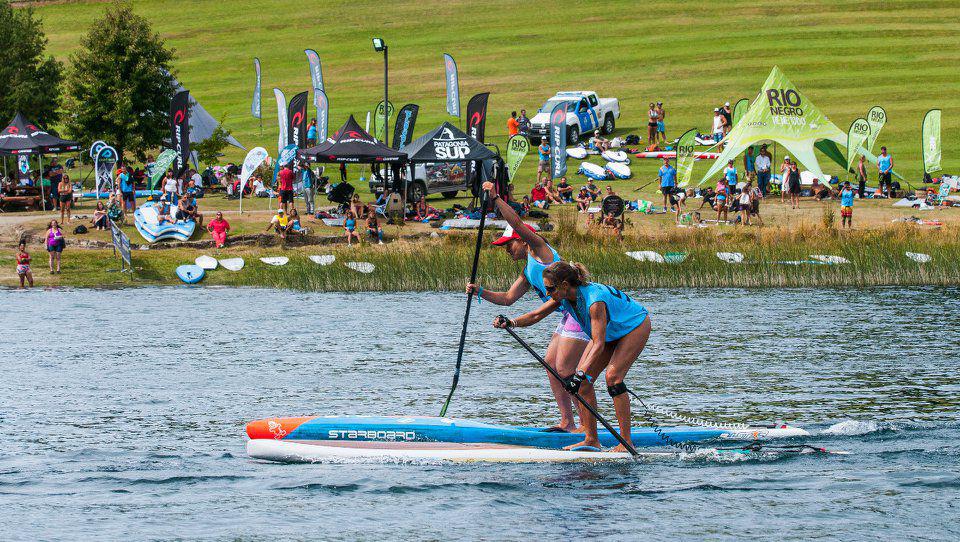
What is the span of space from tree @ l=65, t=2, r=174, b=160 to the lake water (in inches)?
696

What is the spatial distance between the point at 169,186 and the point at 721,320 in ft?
65.3

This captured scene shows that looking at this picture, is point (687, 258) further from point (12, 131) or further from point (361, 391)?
point (12, 131)

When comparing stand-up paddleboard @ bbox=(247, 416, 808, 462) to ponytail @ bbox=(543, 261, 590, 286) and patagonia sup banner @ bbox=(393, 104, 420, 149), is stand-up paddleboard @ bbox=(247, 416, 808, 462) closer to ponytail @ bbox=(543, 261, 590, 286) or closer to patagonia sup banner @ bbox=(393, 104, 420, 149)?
ponytail @ bbox=(543, 261, 590, 286)

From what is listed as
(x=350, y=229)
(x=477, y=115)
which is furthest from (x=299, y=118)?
(x=350, y=229)

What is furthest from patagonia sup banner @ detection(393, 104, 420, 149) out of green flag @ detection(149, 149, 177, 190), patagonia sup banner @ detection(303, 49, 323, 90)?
patagonia sup banner @ detection(303, 49, 323, 90)

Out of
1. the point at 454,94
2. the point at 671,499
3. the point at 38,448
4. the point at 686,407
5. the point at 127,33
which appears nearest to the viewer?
the point at 671,499

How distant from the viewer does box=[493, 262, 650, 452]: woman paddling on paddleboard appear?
43.2ft

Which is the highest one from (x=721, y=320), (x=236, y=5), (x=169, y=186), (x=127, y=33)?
(x=236, y=5)

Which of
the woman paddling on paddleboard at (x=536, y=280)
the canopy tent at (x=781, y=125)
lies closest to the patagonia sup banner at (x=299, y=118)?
the canopy tent at (x=781, y=125)

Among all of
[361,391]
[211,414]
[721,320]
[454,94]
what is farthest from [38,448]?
[454,94]

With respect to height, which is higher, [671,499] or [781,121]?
[781,121]

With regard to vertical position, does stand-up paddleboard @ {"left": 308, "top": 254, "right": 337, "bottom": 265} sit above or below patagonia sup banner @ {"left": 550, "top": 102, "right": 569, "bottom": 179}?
below

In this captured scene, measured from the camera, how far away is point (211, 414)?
1825 centimetres

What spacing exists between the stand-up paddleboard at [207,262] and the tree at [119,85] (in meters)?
14.4
